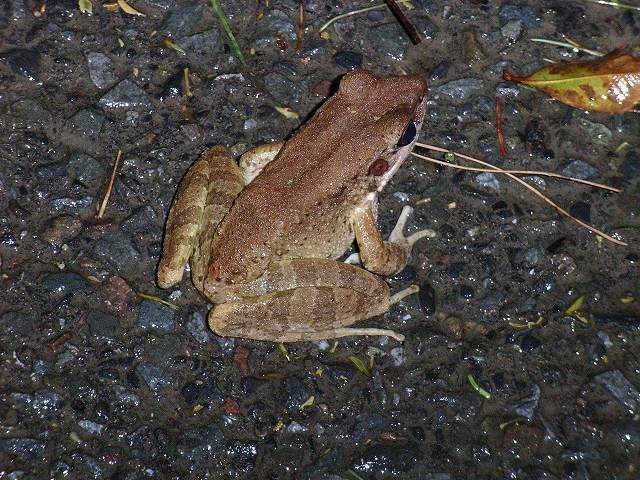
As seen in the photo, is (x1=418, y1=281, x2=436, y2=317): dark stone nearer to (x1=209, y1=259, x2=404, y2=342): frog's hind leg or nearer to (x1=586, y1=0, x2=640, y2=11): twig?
(x1=209, y1=259, x2=404, y2=342): frog's hind leg

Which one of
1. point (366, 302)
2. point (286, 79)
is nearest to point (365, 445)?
point (366, 302)

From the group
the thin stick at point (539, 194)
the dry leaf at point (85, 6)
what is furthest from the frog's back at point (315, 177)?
the dry leaf at point (85, 6)

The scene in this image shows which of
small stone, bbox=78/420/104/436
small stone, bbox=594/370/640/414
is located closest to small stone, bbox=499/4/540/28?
small stone, bbox=594/370/640/414

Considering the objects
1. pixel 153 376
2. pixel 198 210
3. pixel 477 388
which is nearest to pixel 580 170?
pixel 477 388

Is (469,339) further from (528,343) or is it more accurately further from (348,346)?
(348,346)

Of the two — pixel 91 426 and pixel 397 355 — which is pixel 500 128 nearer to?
pixel 397 355
